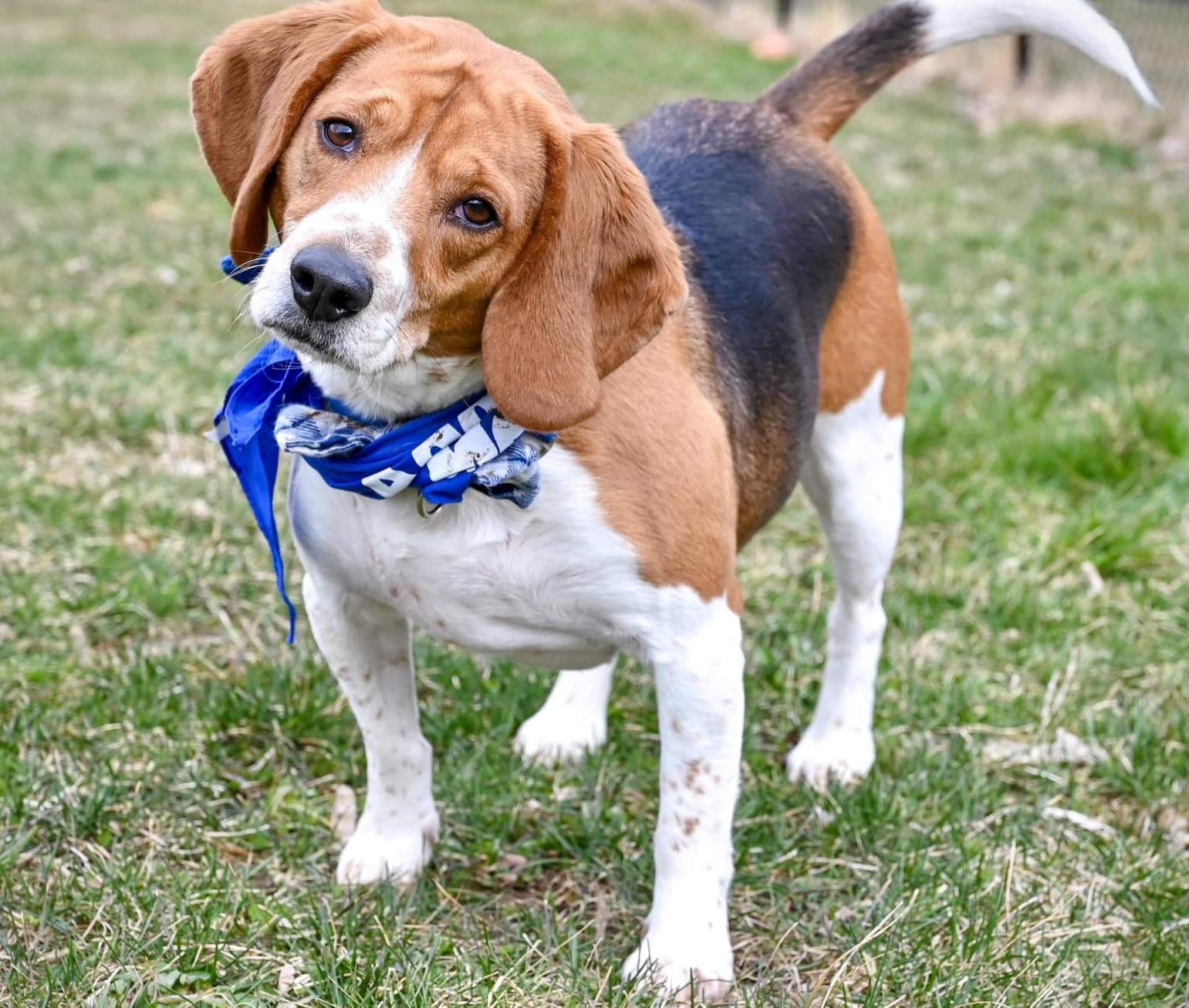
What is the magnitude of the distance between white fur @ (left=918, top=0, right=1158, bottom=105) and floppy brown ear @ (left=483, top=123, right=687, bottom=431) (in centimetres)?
156

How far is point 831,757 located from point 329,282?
197 cm

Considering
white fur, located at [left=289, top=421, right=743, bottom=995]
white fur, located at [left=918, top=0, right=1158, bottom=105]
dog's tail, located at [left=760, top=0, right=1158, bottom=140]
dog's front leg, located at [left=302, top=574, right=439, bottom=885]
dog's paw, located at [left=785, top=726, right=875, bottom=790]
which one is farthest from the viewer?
→ dog's tail, located at [left=760, top=0, right=1158, bottom=140]

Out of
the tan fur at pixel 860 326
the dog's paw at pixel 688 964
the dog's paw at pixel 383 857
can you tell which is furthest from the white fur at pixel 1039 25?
the dog's paw at pixel 383 857

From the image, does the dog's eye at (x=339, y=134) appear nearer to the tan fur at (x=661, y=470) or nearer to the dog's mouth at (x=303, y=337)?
the dog's mouth at (x=303, y=337)

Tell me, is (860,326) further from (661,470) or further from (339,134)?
(339,134)

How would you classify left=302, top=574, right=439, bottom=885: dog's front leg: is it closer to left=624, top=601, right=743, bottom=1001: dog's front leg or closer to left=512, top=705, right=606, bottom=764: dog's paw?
left=512, top=705, right=606, bottom=764: dog's paw

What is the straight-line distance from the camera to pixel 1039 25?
358cm

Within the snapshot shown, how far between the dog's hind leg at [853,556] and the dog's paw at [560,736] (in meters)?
0.53

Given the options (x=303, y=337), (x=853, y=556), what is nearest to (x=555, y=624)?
(x=303, y=337)

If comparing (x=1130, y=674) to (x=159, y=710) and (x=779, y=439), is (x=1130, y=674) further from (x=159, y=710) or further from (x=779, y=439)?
(x=159, y=710)

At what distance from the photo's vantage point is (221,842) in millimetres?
3164

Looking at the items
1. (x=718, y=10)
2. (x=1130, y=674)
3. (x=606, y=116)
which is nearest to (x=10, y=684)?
(x=1130, y=674)

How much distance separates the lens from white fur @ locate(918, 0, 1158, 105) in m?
3.40

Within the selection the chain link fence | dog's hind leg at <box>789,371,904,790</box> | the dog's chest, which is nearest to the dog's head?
the dog's chest
